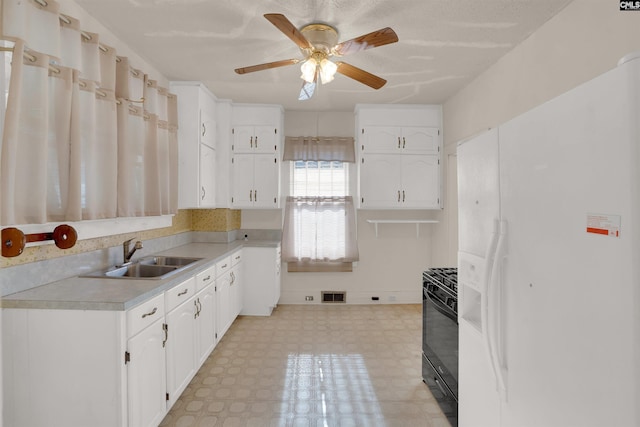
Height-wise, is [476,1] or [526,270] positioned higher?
[476,1]

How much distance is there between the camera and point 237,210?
430 cm

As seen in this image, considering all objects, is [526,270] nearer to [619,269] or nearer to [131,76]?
[619,269]

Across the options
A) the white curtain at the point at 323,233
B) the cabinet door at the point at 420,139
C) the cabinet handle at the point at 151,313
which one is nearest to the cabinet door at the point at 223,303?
the cabinet handle at the point at 151,313

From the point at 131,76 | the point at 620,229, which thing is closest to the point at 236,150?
the point at 131,76

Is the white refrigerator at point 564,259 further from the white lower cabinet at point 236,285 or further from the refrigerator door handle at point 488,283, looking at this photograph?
the white lower cabinet at point 236,285

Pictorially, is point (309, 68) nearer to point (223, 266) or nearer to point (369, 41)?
point (369, 41)

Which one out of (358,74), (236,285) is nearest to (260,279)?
(236,285)

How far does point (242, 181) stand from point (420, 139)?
231 centimetres

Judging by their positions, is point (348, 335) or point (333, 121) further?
point (333, 121)

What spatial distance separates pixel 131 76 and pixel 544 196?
273 centimetres

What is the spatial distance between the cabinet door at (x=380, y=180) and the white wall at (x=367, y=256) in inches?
15.1

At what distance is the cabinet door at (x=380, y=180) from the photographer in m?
3.98

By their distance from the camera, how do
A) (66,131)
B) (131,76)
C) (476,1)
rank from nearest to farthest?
1. (66,131)
2. (476,1)
3. (131,76)

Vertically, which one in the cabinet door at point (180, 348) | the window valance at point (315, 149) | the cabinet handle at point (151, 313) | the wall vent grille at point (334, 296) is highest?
the window valance at point (315, 149)
